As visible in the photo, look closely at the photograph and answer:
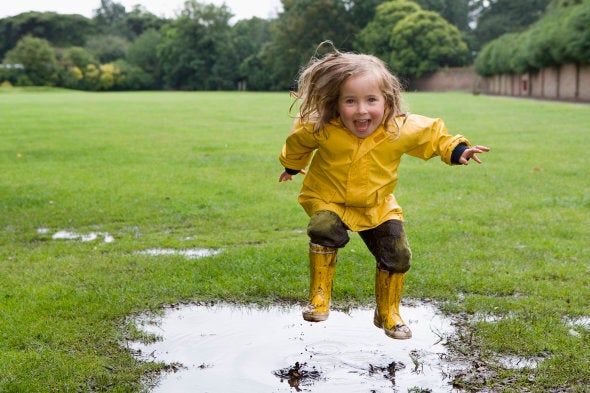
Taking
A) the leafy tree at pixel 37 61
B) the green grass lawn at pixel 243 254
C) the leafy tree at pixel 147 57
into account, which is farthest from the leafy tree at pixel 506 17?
the green grass lawn at pixel 243 254

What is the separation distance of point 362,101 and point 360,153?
1.03 ft

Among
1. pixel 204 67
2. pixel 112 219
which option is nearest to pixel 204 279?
pixel 112 219

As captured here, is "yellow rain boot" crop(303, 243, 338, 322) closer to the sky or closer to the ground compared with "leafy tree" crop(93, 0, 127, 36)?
closer to the ground

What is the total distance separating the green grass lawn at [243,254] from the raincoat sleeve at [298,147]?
55.3 inches

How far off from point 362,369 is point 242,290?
172 centimetres

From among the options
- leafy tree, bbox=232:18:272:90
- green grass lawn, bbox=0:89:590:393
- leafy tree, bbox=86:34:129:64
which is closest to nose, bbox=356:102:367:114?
green grass lawn, bbox=0:89:590:393

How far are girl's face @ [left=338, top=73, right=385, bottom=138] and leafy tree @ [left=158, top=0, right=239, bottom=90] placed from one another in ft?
288

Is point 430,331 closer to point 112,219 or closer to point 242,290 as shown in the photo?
point 242,290

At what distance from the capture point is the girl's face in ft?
13.8

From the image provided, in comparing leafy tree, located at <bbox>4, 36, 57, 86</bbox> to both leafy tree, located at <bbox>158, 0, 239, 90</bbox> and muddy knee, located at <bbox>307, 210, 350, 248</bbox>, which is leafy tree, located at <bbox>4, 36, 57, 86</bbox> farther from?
muddy knee, located at <bbox>307, 210, 350, 248</bbox>

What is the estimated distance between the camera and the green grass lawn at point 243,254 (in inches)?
178

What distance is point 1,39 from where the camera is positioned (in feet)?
359

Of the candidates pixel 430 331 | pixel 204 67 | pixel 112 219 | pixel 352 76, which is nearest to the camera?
pixel 352 76

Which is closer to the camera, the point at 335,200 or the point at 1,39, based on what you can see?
the point at 335,200
